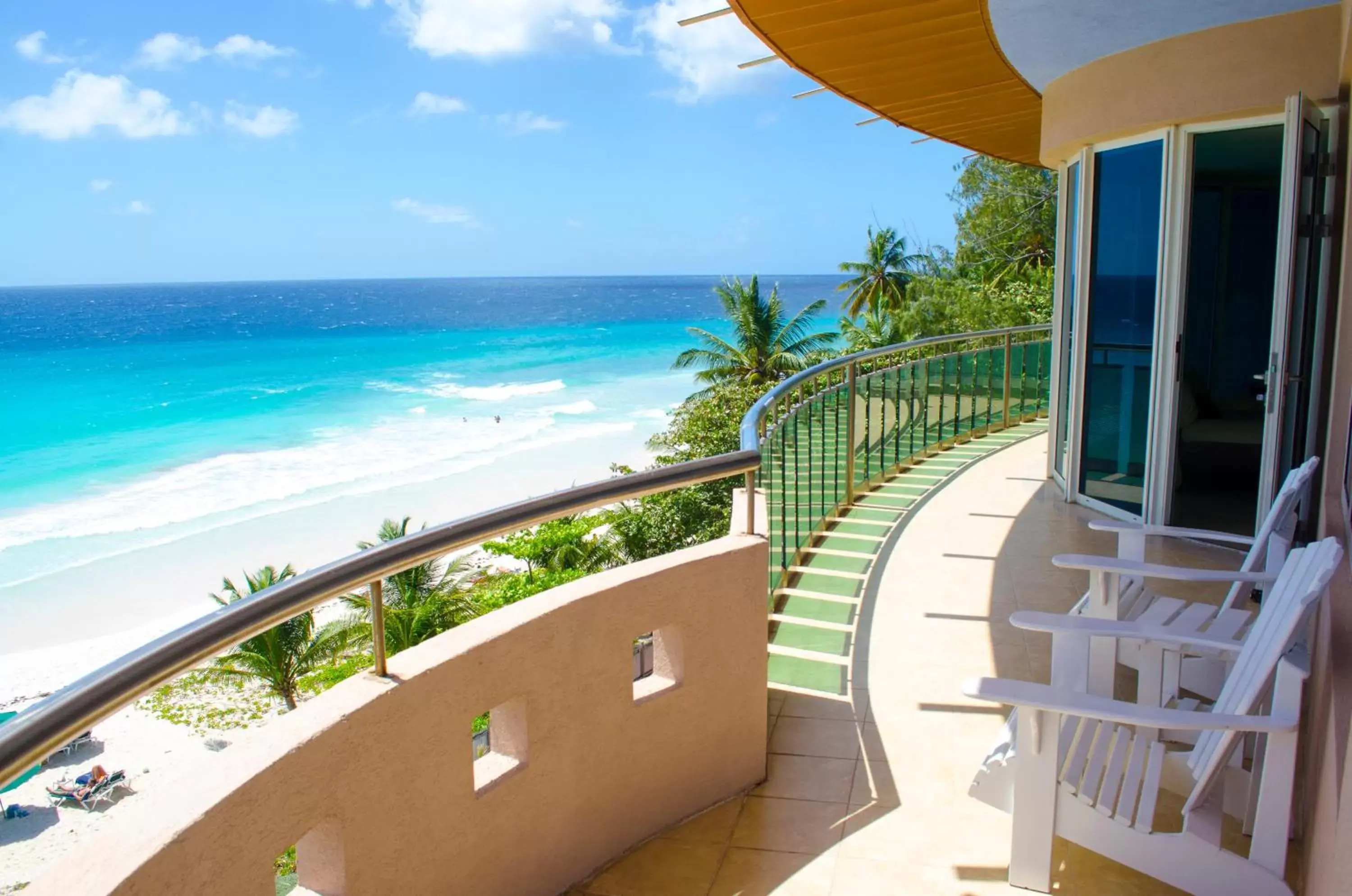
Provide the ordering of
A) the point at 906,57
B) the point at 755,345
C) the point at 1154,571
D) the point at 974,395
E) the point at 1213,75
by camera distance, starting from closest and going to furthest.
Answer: the point at 1154,571 → the point at 1213,75 → the point at 906,57 → the point at 974,395 → the point at 755,345

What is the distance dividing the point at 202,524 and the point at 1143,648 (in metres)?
36.3

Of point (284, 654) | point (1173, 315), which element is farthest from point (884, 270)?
point (1173, 315)

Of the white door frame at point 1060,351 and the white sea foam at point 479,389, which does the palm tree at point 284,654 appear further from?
the white sea foam at point 479,389

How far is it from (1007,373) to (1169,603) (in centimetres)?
593

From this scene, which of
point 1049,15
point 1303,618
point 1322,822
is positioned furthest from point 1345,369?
point 1049,15

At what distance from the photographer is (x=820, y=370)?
547 centimetres

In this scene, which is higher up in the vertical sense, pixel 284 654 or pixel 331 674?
pixel 284 654

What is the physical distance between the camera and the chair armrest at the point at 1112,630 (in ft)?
9.14

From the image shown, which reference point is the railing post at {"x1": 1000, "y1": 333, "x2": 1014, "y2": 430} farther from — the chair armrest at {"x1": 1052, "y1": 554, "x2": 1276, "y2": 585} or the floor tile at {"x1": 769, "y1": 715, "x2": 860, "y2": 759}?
the floor tile at {"x1": 769, "y1": 715, "x2": 860, "y2": 759}

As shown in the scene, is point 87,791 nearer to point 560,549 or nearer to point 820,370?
point 560,549

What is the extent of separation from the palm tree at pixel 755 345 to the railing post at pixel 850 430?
98.6ft

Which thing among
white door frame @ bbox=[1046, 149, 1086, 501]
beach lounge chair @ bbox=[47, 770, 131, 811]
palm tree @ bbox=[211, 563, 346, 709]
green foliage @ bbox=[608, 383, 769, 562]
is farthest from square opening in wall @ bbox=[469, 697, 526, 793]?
Answer: green foliage @ bbox=[608, 383, 769, 562]

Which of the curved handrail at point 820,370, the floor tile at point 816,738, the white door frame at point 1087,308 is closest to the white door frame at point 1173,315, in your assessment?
the white door frame at point 1087,308

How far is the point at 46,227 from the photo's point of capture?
83.1 m
